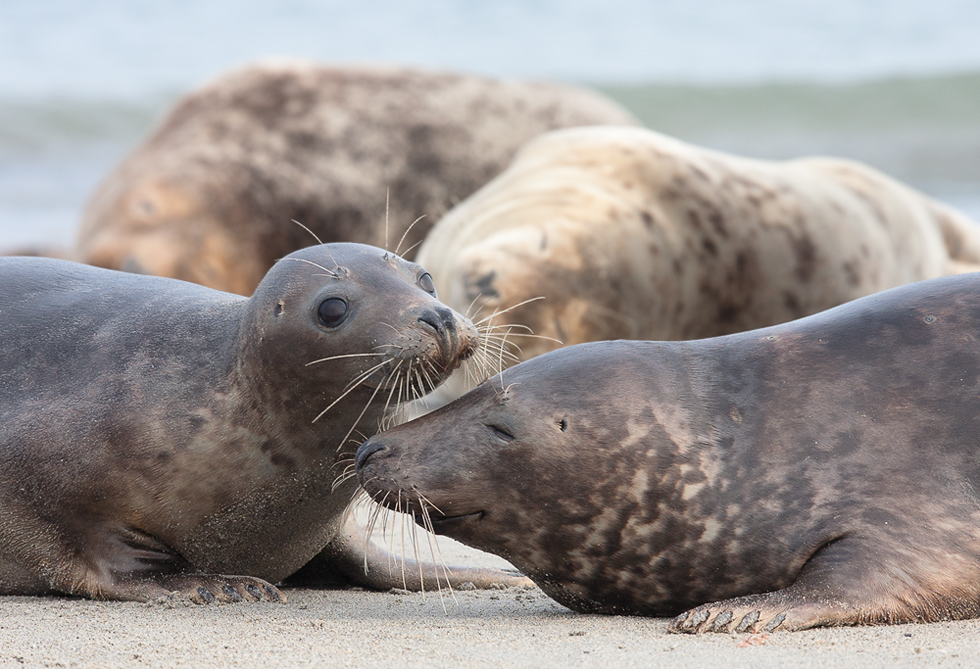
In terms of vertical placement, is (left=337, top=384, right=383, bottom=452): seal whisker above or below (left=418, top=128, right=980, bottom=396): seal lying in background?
above

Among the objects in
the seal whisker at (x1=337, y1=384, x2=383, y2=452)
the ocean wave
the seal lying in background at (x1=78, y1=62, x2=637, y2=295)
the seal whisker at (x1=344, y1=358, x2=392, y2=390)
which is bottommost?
the ocean wave

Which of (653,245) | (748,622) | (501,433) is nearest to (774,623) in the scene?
(748,622)

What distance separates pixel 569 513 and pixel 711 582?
36cm

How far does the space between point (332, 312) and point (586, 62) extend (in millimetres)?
18538

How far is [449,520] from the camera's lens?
3098 mm

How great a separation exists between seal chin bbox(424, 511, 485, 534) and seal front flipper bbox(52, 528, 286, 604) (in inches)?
20.1

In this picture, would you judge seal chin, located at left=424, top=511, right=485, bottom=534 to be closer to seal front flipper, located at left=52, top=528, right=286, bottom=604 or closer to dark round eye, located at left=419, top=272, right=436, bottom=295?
seal front flipper, located at left=52, top=528, right=286, bottom=604

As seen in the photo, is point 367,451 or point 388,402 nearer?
point 367,451

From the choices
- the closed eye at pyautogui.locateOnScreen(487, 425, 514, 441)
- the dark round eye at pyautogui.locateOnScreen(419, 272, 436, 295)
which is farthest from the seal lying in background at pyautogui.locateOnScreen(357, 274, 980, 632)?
the dark round eye at pyautogui.locateOnScreen(419, 272, 436, 295)

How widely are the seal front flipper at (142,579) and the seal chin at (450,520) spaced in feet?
1.67

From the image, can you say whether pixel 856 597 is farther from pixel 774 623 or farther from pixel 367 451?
pixel 367 451

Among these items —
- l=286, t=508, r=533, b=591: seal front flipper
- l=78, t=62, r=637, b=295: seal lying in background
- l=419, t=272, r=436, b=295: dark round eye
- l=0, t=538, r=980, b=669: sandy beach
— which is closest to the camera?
l=0, t=538, r=980, b=669: sandy beach

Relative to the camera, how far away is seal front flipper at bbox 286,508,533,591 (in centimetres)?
381

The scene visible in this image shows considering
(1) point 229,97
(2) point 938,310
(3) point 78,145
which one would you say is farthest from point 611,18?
(2) point 938,310
